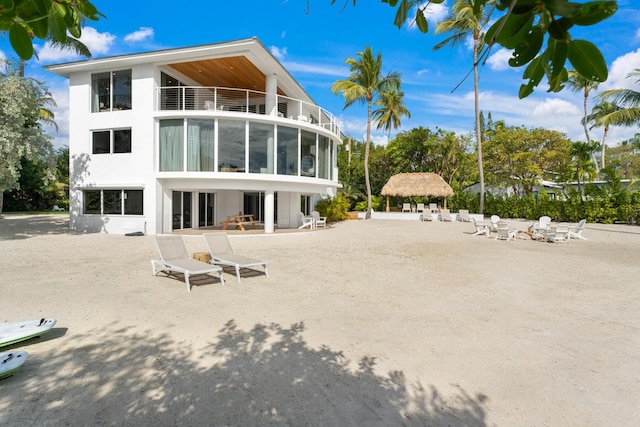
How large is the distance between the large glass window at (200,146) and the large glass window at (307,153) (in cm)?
470

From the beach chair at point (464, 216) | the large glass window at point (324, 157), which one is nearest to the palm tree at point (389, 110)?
the beach chair at point (464, 216)

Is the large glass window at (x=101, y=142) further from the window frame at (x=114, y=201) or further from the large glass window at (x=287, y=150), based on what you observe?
the large glass window at (x=287, y=150)

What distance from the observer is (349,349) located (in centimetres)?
437

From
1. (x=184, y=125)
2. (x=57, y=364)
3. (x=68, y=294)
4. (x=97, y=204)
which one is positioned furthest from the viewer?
(x=97, y=204)

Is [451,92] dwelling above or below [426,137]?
below

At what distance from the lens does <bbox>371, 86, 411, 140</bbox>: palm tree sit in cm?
3553

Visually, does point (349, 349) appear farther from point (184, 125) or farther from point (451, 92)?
point (184, 125)

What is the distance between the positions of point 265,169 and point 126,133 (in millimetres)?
7064

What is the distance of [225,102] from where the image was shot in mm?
20578

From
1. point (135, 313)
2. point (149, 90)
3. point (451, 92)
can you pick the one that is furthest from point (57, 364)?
point (149, 90)

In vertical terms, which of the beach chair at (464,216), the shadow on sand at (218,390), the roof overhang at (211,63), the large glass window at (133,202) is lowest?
the shadow on sand at (218,390)

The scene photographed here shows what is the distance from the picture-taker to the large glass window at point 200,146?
53.6 ft

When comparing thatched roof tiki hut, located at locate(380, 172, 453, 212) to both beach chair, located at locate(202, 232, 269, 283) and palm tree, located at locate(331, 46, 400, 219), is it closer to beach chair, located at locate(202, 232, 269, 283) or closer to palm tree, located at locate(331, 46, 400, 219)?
palm tree, located at locate(331, 46, 400, 219)

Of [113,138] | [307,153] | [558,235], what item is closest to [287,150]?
[307,153]
